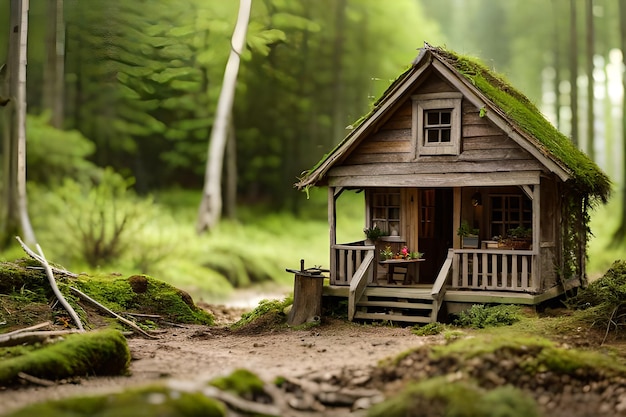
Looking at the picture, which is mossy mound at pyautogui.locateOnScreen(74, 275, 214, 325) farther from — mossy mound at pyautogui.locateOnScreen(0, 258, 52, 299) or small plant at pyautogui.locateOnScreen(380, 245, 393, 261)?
small plant at pyautogui.locateOnScreen(380, 245, 393, 261)

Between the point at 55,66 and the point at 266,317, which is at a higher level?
the point at 55,66

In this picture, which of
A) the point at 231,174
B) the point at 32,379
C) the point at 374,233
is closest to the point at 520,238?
the point at 374,233

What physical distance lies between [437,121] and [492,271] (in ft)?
11.6

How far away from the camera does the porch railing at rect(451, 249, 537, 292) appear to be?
49.2 feet

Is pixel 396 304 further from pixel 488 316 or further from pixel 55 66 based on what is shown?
pixel 55 66

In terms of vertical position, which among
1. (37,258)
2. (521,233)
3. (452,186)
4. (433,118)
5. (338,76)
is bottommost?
(37,258)

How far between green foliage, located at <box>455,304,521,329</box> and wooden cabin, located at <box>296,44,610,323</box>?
253mm

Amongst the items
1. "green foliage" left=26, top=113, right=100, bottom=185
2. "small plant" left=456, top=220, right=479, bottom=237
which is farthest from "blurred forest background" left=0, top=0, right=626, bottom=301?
"small plant" left=456, top=220, right=479, bottom=237

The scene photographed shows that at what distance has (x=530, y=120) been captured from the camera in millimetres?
16406

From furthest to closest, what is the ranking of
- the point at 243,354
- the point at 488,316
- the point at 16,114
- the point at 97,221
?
the point at 97,221 < the point at 16,114 < the point at 488,316 < the point at 243,354

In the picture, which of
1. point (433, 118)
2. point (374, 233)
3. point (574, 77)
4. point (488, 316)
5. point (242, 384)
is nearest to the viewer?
point (242, 384)

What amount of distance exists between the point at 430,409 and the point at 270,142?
93.2ft

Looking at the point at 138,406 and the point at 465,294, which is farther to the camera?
the point at 465,294

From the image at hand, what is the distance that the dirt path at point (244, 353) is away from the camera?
10320 millimetres
